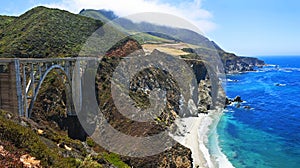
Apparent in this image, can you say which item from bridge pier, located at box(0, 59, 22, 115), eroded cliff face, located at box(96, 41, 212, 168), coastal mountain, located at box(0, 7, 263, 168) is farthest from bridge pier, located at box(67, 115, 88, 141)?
bridge pier, located at box(0, 59, 22, 115)

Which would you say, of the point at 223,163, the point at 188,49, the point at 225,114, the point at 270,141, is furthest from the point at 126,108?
the point at 188,49

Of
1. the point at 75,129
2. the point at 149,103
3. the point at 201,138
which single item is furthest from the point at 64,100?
the point at 201,138

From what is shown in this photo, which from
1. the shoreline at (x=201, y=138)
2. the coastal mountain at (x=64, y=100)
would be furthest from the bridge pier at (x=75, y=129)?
the shoreline at (x=201, y=138)

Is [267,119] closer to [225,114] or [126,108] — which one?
[225,114]

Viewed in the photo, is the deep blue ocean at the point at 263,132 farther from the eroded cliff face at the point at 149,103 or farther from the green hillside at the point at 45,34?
the green hillside at the point at 45,34

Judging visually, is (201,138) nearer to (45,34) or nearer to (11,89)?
(45,34)

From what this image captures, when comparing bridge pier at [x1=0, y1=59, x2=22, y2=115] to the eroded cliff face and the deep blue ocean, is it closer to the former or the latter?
the eroded cliff face
